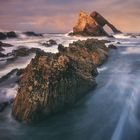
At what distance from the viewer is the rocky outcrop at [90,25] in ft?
257

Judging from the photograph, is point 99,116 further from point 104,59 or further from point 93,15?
point 93,15

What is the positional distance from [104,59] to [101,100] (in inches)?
511

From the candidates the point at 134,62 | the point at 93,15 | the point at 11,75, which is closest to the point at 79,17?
the point at 93,15

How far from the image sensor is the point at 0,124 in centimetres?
1415

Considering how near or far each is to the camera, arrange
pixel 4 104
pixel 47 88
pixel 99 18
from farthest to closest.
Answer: pixel 99 18
pixel 4 104
pixel 47 88

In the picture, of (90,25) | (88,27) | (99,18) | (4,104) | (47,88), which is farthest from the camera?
(99,18)

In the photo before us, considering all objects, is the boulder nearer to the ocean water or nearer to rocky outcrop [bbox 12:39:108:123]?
the ocean water

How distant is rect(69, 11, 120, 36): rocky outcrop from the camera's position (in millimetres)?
78250

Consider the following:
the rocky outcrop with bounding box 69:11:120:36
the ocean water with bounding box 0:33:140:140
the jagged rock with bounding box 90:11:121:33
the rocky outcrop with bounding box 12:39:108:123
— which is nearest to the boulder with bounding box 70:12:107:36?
the rocky outcrop with bounding box 69:11:120:36

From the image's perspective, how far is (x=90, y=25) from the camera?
7925 centimetres

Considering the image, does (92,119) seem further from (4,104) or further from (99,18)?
(99,18)

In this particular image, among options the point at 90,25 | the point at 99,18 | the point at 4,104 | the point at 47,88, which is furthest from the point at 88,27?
the point at 47,88

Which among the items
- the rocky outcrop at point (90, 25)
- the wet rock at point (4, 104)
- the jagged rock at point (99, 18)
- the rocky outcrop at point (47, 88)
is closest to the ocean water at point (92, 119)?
the wet rock at point (4, 104)

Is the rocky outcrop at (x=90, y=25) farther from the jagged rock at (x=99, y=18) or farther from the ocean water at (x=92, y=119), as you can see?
the ocean water at (x=92, y=119)
